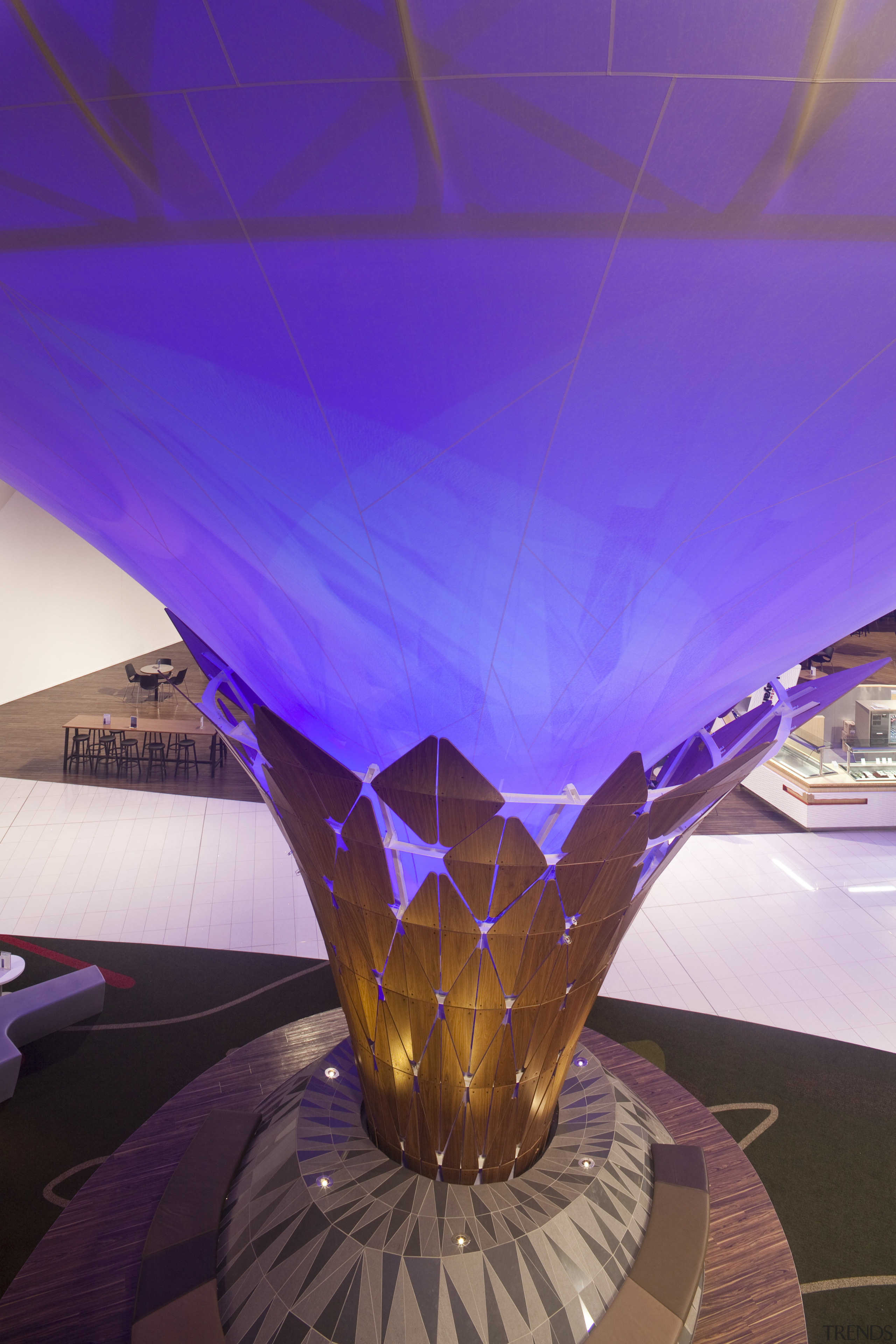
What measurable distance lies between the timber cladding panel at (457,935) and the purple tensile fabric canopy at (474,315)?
17.7 inches

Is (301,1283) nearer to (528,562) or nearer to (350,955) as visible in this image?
(350,955)

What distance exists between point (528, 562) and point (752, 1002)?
481 centimetres

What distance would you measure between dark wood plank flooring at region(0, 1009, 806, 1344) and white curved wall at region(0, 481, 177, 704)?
31.2 feet

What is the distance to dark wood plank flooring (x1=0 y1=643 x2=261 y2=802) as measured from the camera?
9195mm

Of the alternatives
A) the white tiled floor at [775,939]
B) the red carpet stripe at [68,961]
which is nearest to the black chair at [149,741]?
the red carpet stripe at [68,961]

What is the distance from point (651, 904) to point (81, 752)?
733 cm

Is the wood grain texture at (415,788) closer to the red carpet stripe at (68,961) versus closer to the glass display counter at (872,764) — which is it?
the red carpet stripe at (68,961)

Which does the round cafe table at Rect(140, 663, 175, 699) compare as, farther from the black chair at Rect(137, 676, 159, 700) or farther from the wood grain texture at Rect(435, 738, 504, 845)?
the wood grain texture at Rect(435, 738, 504, 845)

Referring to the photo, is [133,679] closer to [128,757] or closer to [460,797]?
[128,757]

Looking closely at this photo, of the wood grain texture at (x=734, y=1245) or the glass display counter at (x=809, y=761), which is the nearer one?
the wood grain texture at (x=734, y=1245)

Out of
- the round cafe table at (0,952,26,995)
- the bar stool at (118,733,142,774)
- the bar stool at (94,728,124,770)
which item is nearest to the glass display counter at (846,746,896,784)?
the round cafe table at (0,952,26,995)

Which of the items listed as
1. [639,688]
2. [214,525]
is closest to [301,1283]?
[639,688]

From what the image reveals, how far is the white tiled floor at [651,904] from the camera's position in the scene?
5.54 metres

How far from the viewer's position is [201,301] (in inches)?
52.2
